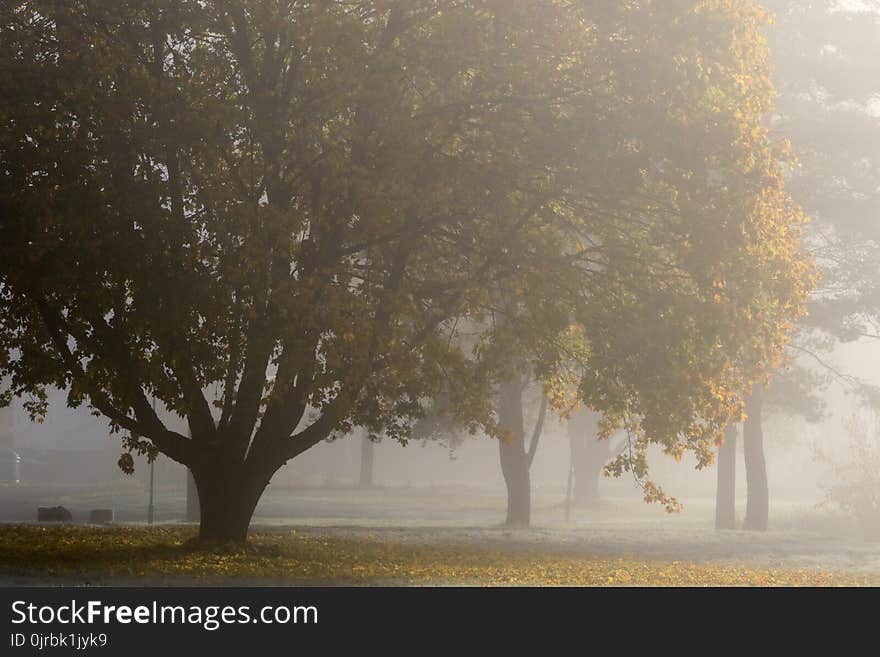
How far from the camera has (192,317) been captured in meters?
17.7

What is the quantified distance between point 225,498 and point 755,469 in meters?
23.7

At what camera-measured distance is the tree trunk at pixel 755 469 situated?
134ft

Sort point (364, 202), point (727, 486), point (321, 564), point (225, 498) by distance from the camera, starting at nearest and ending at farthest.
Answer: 1. point (364, 202)
2. point (321, 564)
3. point (225, 498)
4. point (727, 486)

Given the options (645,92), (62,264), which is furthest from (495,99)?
(62,264)

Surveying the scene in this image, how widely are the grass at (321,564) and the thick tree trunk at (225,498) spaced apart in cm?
51

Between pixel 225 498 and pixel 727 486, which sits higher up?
pixel 225 498

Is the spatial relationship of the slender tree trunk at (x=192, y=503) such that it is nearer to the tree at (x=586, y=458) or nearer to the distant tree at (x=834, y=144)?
the distant tree at (x=834, y=144)

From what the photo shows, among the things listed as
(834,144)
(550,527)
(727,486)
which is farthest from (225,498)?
(834,144)

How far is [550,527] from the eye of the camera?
38.8 meters

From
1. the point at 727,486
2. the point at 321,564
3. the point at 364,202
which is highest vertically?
the point at 364,202

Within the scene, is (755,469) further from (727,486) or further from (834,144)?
(834,144)

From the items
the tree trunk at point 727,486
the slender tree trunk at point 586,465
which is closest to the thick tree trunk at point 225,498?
the tree trunk at point 727,486

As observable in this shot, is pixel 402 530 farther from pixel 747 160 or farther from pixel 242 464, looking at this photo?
pixel 747 160
